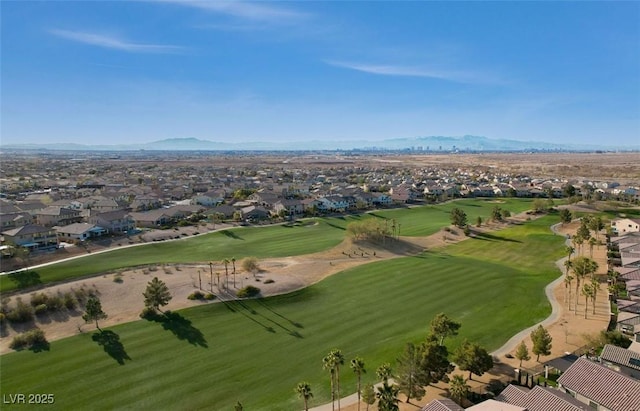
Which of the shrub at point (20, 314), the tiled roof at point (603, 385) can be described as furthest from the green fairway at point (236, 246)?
the tiled roof at point (603, 385)

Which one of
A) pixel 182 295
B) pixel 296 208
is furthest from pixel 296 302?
pixel 296 208

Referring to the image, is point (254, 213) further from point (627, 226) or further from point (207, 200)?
point (627, 226)

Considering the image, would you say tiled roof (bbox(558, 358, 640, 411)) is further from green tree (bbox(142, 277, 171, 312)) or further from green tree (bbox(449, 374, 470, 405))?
green tree (bbox(142, 277, 171, 312))

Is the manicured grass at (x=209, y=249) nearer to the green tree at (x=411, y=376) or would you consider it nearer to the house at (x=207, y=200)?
the house at (x=207, y=200)

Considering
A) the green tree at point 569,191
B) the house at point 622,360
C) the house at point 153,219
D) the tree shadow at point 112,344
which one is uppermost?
Answer: the green tree at point 569,191

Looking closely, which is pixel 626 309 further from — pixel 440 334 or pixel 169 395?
pixel 169 395
